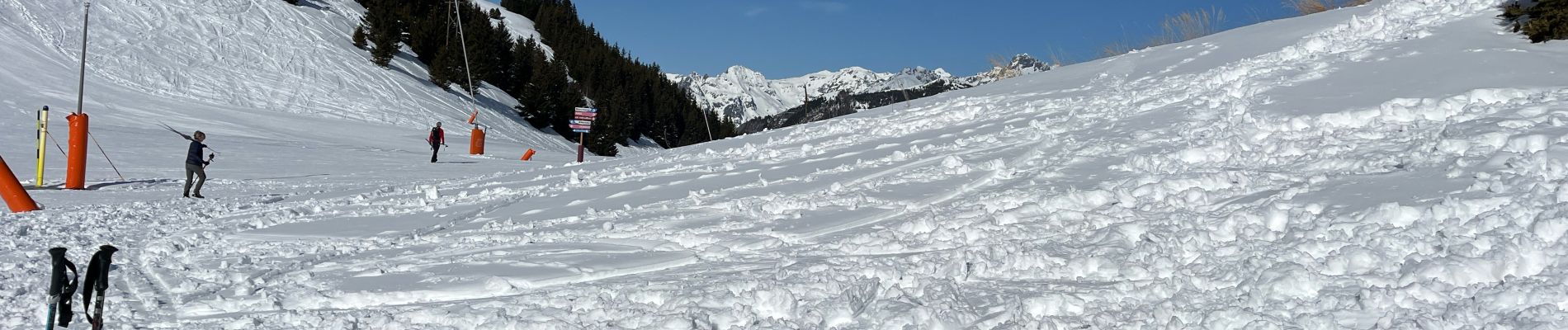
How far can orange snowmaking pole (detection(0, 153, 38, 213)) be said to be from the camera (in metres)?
9.82

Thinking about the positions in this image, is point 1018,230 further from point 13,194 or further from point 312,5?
point 312,5

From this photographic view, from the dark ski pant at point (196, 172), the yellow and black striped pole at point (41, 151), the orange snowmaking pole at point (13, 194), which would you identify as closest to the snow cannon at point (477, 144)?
the yellow and black striped pole at point (41, 151)

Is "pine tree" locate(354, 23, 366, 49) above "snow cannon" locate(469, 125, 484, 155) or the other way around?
above

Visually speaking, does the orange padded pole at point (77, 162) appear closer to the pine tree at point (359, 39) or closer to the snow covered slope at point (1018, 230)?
the snow covered slope at point (1018, 230)

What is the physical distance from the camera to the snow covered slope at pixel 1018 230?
4.55m

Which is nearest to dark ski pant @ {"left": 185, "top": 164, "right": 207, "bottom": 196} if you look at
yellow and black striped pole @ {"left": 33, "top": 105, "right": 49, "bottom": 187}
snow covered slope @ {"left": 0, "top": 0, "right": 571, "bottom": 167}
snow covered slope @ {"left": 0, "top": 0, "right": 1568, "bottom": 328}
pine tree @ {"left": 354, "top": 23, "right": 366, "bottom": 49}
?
snow covered slope @ {"left": 0, "top": 0, "right": 1568, "bottom": 328}

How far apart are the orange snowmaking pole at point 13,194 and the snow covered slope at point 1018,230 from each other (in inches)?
28.7

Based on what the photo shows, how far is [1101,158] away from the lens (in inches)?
331

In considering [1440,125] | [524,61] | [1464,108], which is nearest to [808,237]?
[1440,125]

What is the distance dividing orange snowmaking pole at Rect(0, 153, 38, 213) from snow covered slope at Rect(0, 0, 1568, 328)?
28.7 inches

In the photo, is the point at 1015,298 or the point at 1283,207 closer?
the point at 1015,298

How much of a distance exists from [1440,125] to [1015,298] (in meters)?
4.19

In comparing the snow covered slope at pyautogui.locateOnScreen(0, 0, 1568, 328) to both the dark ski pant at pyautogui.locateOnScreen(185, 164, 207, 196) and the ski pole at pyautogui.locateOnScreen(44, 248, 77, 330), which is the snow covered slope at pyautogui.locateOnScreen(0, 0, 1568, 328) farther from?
the ski pole at pyautogui.locateOnScreen(44, 248, 77, 330)

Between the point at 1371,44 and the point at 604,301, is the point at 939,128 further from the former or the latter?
the point at 604,301
